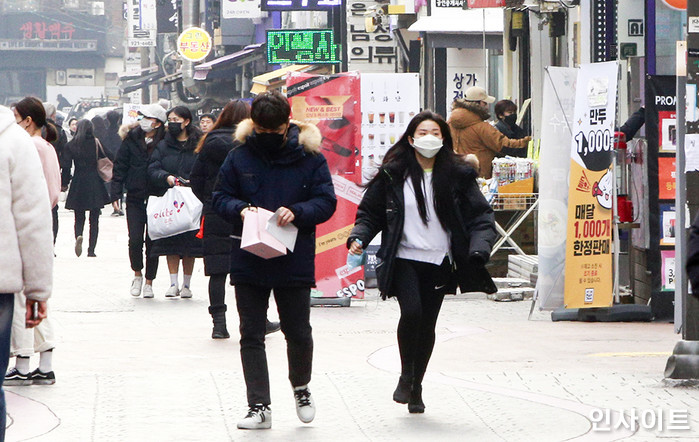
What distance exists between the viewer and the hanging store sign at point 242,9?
4488 centimetres

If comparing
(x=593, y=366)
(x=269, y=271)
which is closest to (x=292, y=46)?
(x=593, y=366)

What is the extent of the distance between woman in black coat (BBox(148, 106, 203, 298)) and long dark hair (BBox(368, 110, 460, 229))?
5.80 m

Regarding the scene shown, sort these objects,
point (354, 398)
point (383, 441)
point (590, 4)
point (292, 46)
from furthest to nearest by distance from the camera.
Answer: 1. point (292, 46)
2. point (590, 4)
3. point (354, 398)
4. point (383, 441)

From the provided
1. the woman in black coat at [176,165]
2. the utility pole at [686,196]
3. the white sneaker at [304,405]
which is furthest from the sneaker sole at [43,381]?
the woman in black coat at [176,165]

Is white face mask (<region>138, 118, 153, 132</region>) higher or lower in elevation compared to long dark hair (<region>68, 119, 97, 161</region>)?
higher

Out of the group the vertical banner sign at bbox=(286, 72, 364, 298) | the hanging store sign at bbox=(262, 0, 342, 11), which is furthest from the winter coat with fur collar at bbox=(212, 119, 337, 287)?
the hanging store sign at bbox=(262, 0, 342, 11)

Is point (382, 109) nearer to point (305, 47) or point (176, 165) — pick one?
point (176, 165)

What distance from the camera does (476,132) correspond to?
606 inches

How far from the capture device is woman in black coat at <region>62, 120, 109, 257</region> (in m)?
19.1

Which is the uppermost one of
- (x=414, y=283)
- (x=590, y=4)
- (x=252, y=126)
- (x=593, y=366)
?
(x=590, y=4)

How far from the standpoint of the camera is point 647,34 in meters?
11.0

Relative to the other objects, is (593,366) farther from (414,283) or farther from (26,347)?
(26,347)

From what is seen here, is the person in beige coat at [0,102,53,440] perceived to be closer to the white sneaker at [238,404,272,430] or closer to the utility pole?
the white sneaker at [238,404,272,430]

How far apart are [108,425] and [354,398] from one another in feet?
4.85
